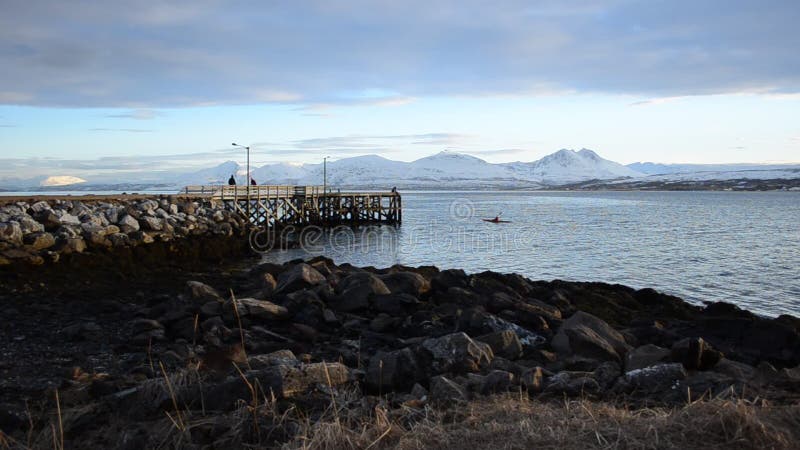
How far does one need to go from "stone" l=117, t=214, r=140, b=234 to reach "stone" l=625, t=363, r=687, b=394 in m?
23.7

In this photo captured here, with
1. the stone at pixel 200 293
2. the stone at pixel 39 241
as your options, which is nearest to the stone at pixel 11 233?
the stone at pixel 39 241

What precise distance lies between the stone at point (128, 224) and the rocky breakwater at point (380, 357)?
1214 cm

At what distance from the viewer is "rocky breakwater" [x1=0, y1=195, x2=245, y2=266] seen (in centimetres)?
2058

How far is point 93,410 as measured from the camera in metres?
6.02

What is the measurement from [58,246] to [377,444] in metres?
20.0

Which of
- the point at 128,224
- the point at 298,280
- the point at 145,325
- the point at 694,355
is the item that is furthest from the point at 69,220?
the point at 694,355

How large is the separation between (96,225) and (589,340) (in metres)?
21.7

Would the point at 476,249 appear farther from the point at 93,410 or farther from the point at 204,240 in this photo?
the point at 93,410

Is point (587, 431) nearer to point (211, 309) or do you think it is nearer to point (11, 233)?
point (211, 309)

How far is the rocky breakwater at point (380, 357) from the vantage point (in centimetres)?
575

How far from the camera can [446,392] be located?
613 centimetres

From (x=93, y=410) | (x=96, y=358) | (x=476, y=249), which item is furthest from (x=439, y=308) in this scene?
(x=476, y=249)

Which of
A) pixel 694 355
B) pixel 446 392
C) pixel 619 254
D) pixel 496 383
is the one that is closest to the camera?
pixel 446 392

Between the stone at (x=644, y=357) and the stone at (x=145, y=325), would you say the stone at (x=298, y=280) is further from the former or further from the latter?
the stone at (x=644, y=357)
